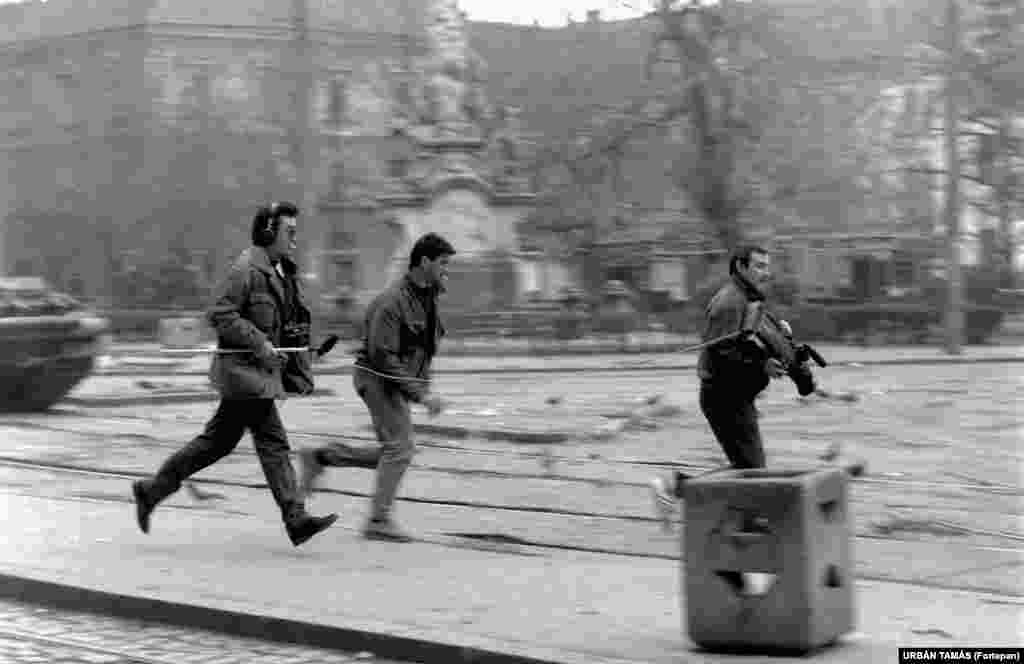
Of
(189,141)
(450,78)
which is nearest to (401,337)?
(450,78)

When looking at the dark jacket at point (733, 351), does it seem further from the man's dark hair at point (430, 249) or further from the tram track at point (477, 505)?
the man's dark hair at point (430, 249)

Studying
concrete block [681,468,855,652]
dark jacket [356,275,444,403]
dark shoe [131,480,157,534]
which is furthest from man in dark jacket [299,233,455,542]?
concrete block [681,468,855,652]

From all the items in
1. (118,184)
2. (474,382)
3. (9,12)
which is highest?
(9,12)

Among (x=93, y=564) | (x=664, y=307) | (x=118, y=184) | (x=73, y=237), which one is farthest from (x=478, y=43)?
(x=93, y=564)

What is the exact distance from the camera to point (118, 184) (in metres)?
66.1

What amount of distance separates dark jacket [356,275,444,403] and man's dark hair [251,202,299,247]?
2.63 ft

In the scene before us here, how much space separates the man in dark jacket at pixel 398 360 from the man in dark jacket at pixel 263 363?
42 centimetres

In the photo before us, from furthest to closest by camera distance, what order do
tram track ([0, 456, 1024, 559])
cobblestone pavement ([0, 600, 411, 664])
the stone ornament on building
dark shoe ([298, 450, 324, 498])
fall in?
the stone ornament on building → dark shoe ([298, 450, 324, 498]) → tram track ([0, 456, 1024, 559]) → cobblestone pavement ([0, 600, 411, 664])

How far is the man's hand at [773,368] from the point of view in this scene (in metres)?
10.1

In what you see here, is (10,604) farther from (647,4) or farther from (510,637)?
Result: (647,4)

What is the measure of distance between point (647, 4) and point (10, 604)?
113 ft

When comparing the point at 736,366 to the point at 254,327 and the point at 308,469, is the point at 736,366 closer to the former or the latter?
the point at 254,327

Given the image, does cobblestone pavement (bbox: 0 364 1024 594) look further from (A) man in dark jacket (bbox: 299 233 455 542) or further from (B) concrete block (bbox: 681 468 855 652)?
(B) concrete block (bbox: 681 468 855 652)

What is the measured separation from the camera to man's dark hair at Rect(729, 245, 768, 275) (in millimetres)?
→ 10117
